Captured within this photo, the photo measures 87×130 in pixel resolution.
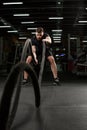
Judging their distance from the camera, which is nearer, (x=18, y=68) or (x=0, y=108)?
(x=0, y=108)

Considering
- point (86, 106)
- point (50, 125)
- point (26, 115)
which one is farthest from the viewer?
point (86, 106)

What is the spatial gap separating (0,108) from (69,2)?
16258 mm

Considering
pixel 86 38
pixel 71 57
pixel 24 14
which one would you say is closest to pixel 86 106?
pixel 24 14

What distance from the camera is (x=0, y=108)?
9.41 ft

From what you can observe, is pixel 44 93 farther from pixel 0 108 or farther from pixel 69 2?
pixel 69 2

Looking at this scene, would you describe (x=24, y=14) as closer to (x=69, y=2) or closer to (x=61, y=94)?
(x=69, y=2)

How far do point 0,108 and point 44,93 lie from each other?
5.09m

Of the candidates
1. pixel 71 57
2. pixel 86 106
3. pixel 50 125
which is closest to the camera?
pixel 50 125

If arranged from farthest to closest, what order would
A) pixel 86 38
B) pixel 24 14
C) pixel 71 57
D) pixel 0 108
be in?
1. pixel 86 38
2. pixel 71 57
3. pixel 24 14
4. pixel 0 108

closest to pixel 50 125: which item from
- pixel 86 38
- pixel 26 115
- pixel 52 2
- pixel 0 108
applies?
pixel 26 115

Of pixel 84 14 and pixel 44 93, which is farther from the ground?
pixel 84 14

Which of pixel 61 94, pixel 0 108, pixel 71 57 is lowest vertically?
pixel 71 57

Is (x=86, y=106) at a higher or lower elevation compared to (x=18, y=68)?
lower

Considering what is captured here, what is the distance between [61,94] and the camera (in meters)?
7.84
